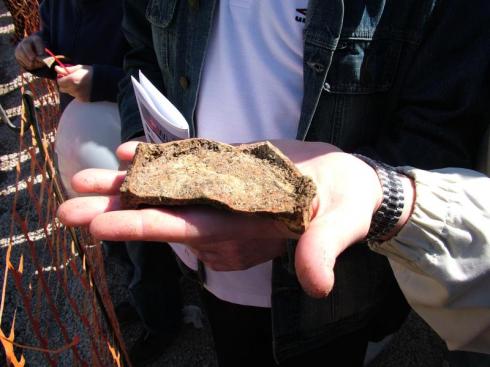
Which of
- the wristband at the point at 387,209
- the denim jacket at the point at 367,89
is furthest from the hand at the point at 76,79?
the wristband at the point at 387,209

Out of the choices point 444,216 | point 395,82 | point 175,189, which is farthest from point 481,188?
point 175,189

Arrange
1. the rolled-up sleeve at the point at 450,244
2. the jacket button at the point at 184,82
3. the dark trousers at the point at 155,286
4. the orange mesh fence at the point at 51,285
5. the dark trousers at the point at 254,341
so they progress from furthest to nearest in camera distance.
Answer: the dark trousers at the point at 155,286
the orange mesh fence at the point at 51,285
the dark trousers at the point at 254,341
the jacket button at the point at 184,82
the rolled-up sleeve at the point at 450,244

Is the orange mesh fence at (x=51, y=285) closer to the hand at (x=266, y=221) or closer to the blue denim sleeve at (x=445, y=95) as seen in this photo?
the hand at (x=266, y=221)

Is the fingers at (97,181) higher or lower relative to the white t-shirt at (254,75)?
lower

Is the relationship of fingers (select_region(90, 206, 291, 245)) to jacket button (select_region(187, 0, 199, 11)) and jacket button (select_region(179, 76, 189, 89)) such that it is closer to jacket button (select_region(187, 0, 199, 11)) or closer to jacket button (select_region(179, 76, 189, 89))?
jacket button (select_region(179, 76, 189, 89))

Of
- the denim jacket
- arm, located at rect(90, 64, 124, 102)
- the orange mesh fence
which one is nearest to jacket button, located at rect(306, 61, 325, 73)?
the denim jacket

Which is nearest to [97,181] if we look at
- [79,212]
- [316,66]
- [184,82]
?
[79,212]
